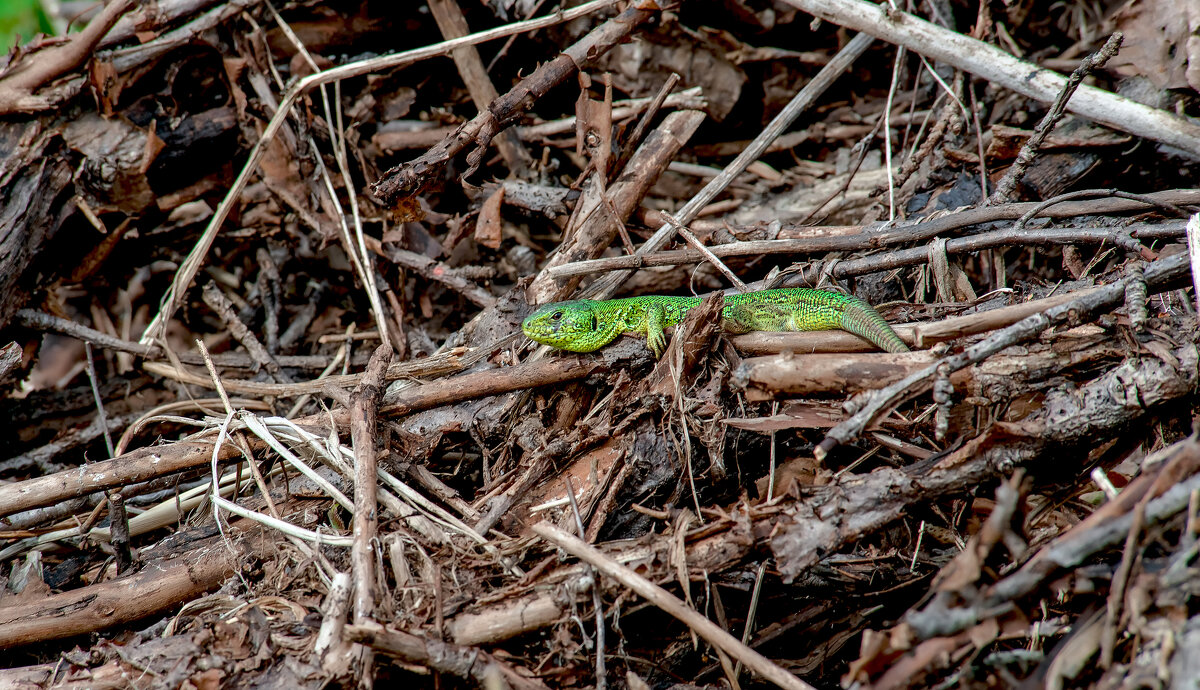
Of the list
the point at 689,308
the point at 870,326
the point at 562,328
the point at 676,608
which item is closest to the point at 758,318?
the point at 689,308

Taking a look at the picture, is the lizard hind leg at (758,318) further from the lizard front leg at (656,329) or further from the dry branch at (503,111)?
the dry branch at (503,111)

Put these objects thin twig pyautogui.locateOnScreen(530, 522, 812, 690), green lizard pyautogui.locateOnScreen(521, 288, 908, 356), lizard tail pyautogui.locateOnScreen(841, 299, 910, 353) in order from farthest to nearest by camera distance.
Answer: green lizard pyautogui.locateOnScreen(521, 288, 908, 356)
lizard tail pyautogui.locateOnScreen(841, 299, 910, 353)
thin twig pyautogui.locateOnScreen(530, 522, 812, 690)

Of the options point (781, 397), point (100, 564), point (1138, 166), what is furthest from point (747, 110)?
point (100, 564)

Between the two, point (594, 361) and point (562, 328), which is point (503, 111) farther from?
point (594, 361)

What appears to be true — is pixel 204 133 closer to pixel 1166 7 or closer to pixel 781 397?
pixel 781 397

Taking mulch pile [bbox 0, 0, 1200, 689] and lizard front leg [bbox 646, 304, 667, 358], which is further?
lizard front leg [bbox 646, 304, 667, 358]

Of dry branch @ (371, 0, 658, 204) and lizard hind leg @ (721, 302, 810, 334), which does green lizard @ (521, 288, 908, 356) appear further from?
dry branch @ (371, 0, 658, 204)

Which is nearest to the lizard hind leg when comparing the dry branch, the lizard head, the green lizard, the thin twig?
the green lizard

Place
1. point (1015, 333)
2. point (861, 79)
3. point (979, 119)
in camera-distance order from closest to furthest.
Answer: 1. point (1015, 333)
2. point (979, 119)
3. point (861, 79)
